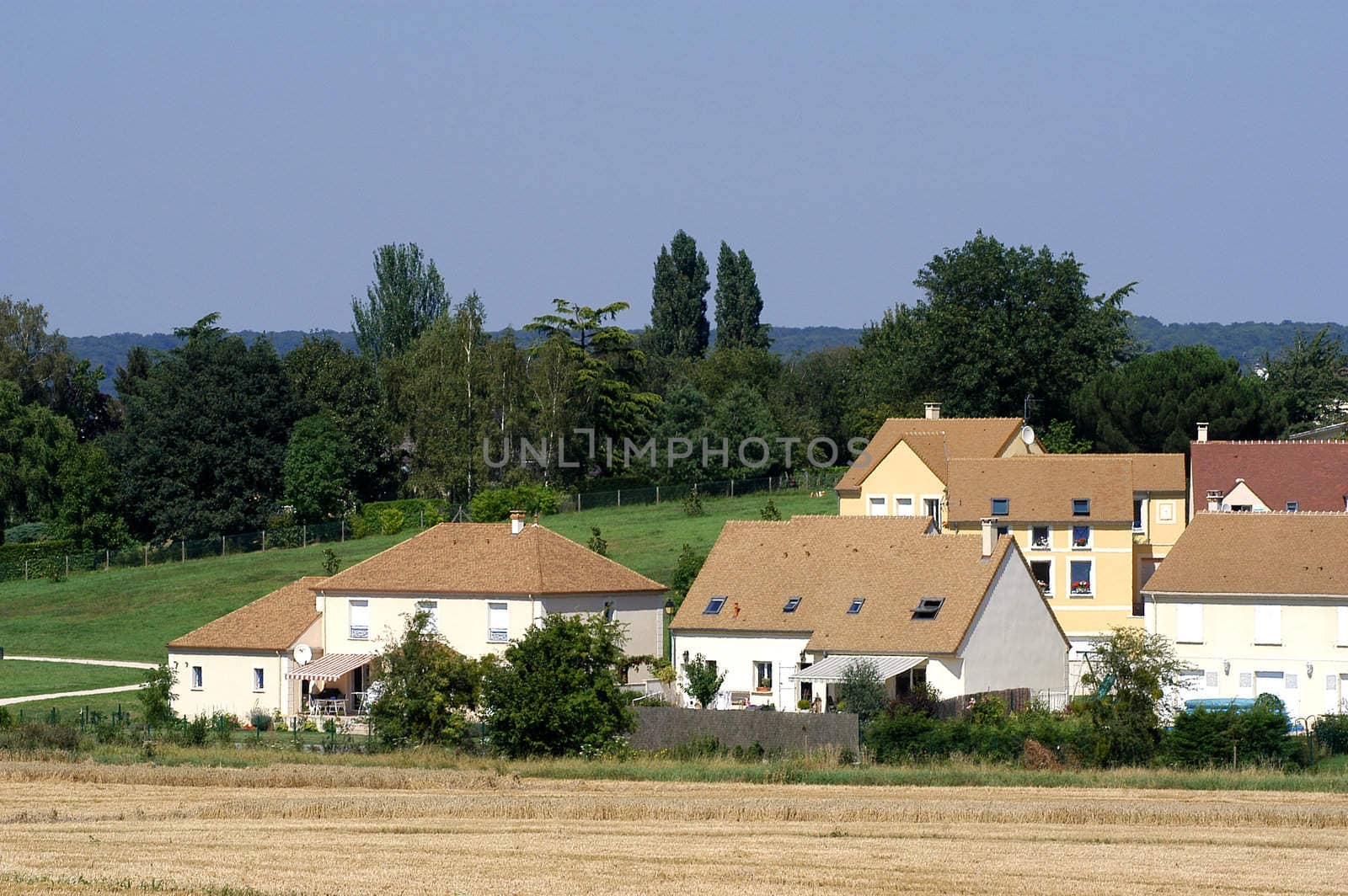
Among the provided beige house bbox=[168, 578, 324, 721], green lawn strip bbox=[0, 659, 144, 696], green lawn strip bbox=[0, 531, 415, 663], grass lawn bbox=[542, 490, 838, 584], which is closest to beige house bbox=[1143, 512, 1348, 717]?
grass lawn bbox=[542, 490, 838, 584]

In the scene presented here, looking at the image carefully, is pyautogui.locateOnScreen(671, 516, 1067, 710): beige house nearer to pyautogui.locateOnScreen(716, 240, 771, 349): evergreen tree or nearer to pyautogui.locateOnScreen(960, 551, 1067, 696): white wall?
pyautogui.locateOnScreen(960, 551, 1067, 696): white wall

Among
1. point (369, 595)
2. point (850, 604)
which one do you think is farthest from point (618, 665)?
point (369, 595)

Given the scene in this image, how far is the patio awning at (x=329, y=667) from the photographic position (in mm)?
53781

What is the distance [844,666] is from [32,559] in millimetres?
52935

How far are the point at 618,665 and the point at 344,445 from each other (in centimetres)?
5540

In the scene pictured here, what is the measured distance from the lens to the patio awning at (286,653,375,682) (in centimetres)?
5378

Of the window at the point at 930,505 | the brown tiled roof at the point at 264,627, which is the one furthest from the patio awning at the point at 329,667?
the window at the point at 930,505

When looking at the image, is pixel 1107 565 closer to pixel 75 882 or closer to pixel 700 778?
pixel 700 778

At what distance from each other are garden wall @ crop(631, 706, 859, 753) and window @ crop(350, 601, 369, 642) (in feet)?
52.0

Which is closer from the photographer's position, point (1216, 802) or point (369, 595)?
point (1216, 802)

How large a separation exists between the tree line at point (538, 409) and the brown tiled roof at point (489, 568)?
37.2 m

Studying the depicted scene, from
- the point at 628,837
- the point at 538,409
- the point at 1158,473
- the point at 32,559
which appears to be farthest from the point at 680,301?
the point at 628,837

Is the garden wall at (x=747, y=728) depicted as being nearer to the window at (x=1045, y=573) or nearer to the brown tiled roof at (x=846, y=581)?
the brown tiled roof at (x=846, y=581)

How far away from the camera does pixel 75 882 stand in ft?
85.8
